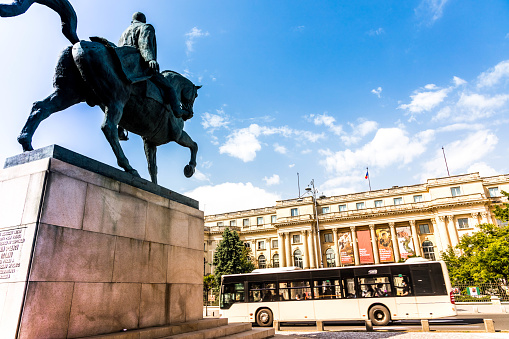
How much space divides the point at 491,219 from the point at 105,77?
193 feet

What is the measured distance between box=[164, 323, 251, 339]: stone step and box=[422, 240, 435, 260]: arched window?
54519 mm

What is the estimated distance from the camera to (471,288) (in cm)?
3094

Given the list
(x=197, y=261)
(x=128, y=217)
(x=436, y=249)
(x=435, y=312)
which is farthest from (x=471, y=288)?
(x=128, y=217)

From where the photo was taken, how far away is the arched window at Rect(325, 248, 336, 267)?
59.9 metres

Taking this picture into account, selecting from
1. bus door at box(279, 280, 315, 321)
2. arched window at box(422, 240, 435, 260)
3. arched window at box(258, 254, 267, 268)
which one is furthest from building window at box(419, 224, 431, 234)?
bus door at box(279, 280, 315, 321)

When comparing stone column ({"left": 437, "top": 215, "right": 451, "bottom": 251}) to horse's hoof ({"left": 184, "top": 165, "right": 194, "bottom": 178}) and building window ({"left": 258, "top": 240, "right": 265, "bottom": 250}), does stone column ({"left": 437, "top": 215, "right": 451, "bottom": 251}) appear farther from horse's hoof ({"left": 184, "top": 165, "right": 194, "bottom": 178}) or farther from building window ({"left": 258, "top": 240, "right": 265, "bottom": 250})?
horse's hoof ({"left": 184, "top": 165, "right": 194, "bottom": 178})

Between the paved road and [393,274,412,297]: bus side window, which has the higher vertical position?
[393,274,412,297]: bus side window

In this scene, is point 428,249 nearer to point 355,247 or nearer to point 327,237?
point 355,247

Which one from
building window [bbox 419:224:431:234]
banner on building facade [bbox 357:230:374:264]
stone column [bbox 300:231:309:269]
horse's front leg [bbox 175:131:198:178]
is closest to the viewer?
horse's front leg [bbox 175:131:198:178]

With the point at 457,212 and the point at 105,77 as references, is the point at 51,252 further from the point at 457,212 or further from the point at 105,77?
the point at 457,212

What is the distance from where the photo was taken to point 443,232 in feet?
168

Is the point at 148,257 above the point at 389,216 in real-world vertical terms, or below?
below

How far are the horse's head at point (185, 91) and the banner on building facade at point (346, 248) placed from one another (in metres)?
53.4

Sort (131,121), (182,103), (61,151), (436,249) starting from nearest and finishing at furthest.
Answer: (61,151) < (131,121) < (182,103) < (436,249)
